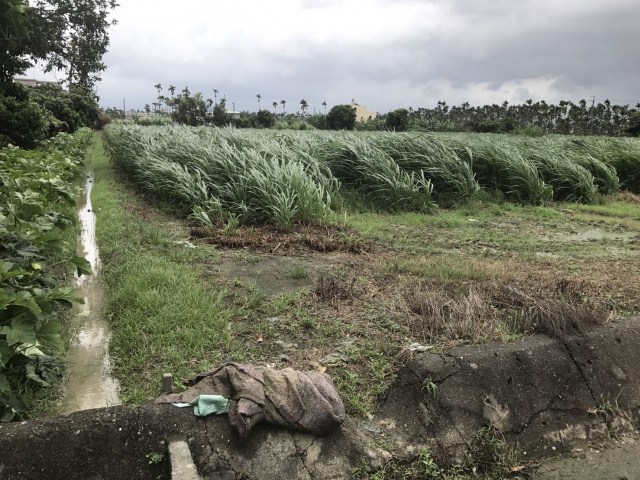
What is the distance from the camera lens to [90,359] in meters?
3.04

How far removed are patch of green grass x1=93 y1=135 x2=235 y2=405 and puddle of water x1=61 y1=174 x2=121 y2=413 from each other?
7 centimetres

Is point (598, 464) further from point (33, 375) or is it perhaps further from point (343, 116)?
point (343, 116)

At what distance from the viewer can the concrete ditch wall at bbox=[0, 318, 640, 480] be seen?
1.97 metres

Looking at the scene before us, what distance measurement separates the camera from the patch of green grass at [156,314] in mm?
2779

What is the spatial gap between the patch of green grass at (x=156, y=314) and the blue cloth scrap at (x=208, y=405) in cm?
46

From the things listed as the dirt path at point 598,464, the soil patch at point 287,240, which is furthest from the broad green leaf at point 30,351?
the soil patch at point 287,240

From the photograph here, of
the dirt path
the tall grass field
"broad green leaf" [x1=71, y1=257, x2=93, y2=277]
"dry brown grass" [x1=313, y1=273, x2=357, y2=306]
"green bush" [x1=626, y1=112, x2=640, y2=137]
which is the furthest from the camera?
"green bush" [x1=626, y1=112, x2=640, y2=137]

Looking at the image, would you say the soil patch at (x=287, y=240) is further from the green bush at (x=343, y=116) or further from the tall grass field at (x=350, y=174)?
the green bush at (x=343, y=116)

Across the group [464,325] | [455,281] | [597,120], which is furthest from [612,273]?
[597,120]

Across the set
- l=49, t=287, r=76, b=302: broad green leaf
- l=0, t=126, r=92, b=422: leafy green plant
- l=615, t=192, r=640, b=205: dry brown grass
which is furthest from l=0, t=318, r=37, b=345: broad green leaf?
l=615, t=192, r=640, b=205: dry brown grass

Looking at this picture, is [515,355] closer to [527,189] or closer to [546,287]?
[546,287]

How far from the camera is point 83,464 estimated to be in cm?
195

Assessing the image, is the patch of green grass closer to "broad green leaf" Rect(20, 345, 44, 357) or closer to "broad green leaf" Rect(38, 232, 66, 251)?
"broad green leaf" Rect(20, 345, 44, 357)

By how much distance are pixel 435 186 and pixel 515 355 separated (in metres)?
6.25
